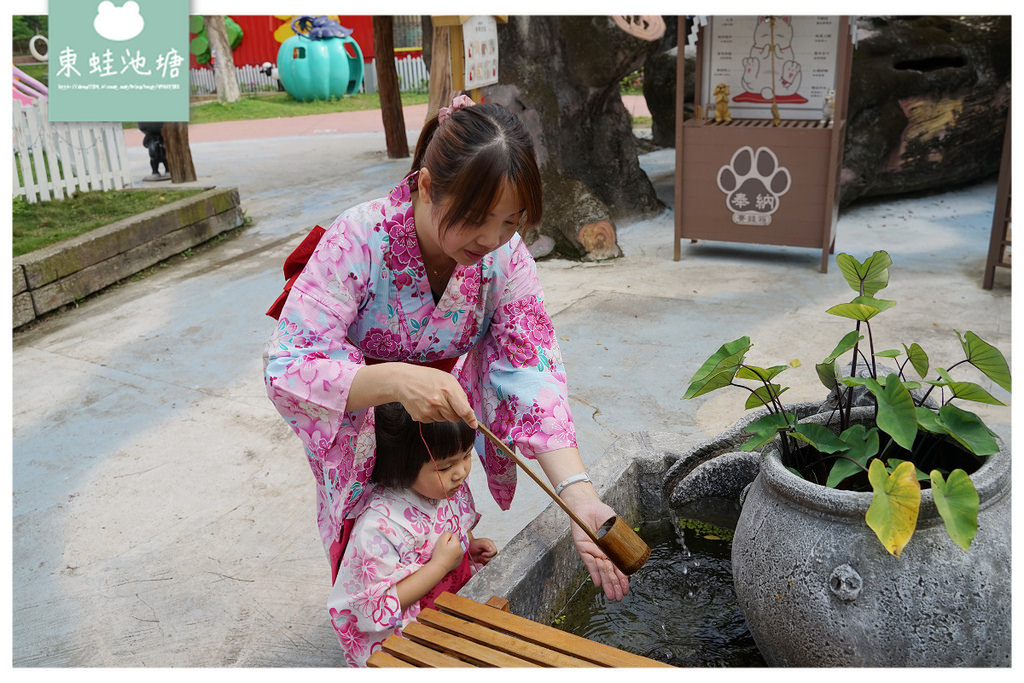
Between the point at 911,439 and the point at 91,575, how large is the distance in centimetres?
242

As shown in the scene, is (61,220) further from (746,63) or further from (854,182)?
A: (854,182)

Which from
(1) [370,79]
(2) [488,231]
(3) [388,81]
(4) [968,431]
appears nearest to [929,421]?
(4) [968,431]

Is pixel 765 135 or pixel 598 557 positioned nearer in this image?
pixel 598 557

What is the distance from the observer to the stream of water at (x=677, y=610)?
2088 millimetres

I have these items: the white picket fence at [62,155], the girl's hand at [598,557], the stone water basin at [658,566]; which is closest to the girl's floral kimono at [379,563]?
the stone water basin at [658,566]

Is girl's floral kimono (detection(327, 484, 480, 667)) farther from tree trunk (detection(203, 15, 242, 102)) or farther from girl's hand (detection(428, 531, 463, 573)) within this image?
tree trunk (detection(203, 15, 242, 102))

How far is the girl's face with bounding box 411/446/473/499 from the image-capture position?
2057mm

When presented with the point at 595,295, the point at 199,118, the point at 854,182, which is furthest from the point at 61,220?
the point at 199,118

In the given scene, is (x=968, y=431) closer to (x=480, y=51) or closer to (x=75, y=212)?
(x=480, y=51)

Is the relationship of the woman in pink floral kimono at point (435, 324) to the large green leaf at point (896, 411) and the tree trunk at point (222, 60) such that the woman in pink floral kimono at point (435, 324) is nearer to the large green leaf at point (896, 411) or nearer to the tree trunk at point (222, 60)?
the large green leaf at point (896, 411)

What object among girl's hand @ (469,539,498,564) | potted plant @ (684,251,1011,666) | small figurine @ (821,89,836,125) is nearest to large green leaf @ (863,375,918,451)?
potted plant @ (684,251,1011,666)

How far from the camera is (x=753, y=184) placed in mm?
6043

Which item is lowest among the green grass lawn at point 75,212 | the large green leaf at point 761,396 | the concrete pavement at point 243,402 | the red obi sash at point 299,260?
the concrete pavement at point 243,402

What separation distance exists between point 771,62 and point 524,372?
15.3ft
